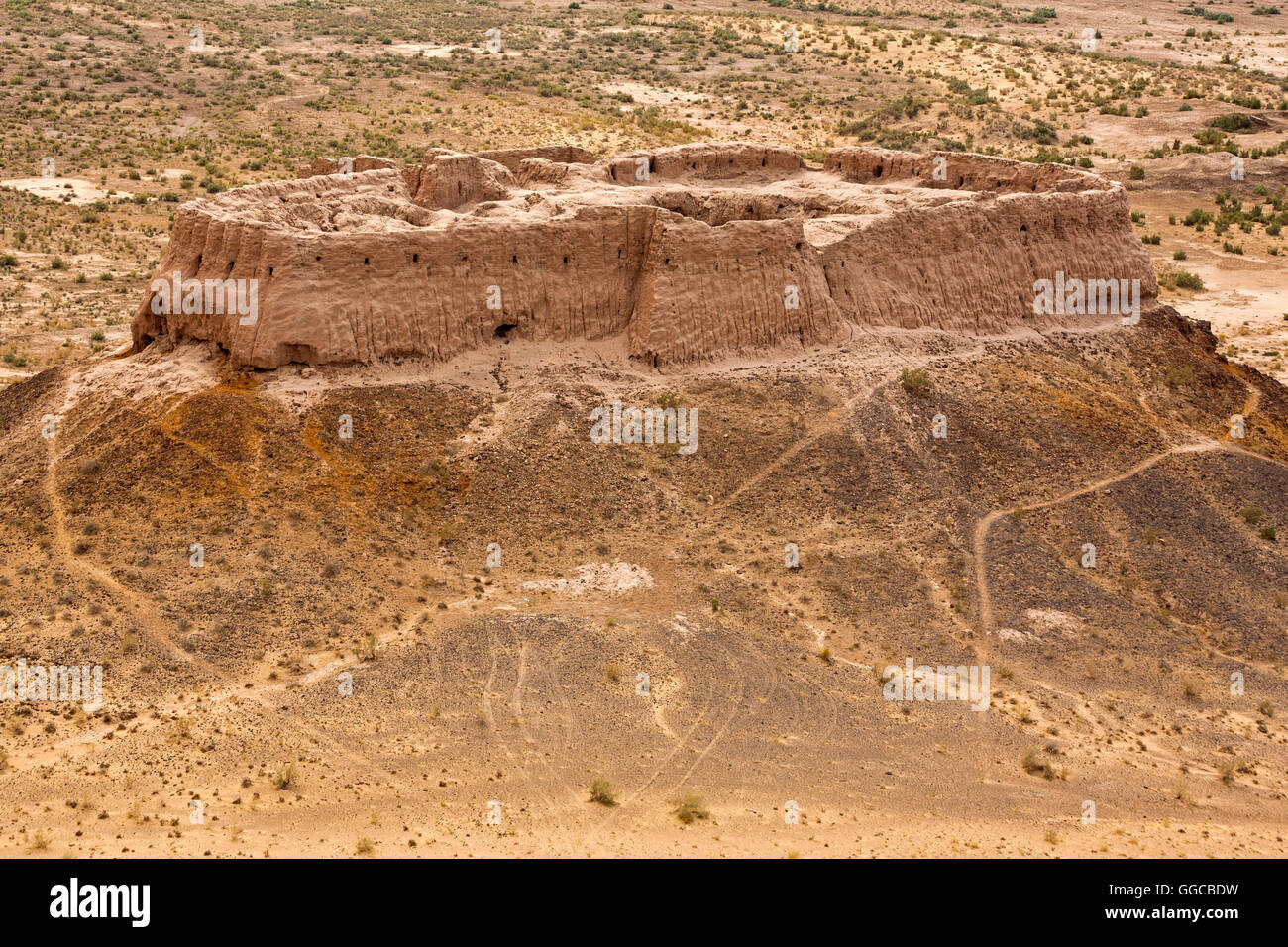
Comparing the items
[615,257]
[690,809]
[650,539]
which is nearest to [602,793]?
[690,809]

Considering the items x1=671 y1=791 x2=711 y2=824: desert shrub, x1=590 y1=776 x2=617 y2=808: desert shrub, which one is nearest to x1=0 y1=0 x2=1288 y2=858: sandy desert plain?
x1=671 y1=791 x2=711 y2=824: desert shrub

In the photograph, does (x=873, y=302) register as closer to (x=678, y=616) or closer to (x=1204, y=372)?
(x=1204, y=372)

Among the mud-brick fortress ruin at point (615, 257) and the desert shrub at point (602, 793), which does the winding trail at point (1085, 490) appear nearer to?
the mud-brick fortress ruin at point (615, 257)

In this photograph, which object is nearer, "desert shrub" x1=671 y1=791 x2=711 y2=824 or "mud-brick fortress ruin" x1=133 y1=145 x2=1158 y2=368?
"desert shrub" x1=671 y1=791 x2=711 y2=824

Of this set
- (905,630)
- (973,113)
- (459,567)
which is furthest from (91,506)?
(973,113)

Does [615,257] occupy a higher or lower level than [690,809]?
higher

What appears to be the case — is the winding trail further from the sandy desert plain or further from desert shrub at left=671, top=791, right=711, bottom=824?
desert shrub at left=671, top=791, right=711, bottom=824

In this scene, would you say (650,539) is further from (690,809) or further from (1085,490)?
(1085,490)

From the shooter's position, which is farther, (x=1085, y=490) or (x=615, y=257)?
(x=615, y=257)
